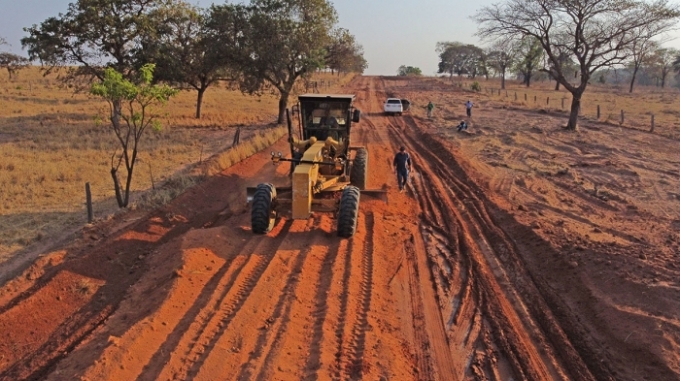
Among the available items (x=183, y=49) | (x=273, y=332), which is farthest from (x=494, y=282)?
(x=183, y=49)

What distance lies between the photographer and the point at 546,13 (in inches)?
1131

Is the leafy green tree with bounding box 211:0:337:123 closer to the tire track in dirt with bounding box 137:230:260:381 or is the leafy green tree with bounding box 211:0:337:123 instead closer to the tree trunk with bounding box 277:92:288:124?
the tree trunk with bounding box 277:92:288:124

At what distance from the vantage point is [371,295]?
838 cm

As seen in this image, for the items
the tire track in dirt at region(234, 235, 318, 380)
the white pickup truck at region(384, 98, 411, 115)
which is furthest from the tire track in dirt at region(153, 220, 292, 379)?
the white pickup truck at region(384, 98, 411, 115)

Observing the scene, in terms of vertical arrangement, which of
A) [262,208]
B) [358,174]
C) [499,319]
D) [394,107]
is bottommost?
[499,319]

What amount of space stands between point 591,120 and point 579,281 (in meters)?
28.7

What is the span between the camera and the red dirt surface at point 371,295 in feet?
21.7

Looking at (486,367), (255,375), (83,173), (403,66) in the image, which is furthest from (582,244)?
(403,66)

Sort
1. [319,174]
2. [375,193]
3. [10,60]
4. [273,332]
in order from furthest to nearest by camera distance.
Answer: [10,60]
[375,193]
[319,174]
[273,332]

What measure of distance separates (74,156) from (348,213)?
15.8m

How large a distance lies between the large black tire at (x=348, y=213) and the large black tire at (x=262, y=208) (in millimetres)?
1476

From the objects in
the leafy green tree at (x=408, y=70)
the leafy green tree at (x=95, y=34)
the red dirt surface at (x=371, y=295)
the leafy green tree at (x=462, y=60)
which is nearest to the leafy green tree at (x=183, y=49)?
the leafy green tree at (x=95, y=34)

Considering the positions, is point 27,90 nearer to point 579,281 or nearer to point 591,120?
point 591,120

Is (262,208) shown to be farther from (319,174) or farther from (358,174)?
(358,174)
